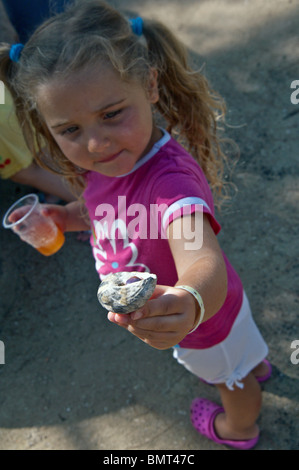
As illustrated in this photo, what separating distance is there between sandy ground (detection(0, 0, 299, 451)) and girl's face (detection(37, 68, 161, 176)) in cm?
127

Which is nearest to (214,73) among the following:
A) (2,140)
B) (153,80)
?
(2,140)

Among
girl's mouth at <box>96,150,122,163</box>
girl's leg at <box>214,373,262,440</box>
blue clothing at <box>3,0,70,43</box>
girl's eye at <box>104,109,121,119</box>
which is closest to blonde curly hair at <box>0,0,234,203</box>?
girl's eye at <box>104,109,121,119</box>

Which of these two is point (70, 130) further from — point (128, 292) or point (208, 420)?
point (208, 420)

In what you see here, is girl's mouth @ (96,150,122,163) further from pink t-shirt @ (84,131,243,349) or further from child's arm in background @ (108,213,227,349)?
child's arm in background @ (108,213,227,349)

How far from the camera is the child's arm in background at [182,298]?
1074 millimetres

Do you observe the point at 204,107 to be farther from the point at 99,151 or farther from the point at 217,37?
the point at 217,37

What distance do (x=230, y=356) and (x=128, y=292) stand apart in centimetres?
85

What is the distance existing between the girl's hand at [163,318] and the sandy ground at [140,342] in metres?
1.24

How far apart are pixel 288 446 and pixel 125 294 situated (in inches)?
55.2

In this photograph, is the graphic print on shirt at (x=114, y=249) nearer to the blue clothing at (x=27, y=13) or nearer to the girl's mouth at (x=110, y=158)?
the girl's mouth at (x=110, y=158)

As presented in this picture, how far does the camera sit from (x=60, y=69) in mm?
1375

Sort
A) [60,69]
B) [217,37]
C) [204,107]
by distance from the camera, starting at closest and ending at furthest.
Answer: [60,69], [204,107], [217,37]

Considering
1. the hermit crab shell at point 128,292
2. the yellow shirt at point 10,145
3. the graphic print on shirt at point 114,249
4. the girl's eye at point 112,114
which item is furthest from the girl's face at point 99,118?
the yellow shirt at point 10,145

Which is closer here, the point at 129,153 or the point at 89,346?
the point at 129,153
